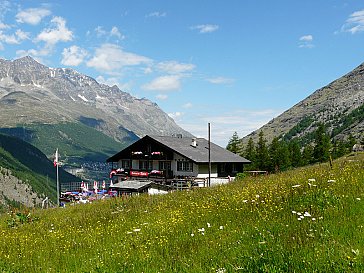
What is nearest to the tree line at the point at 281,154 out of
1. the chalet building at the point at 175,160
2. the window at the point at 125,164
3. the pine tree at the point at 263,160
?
the pine tree at the point at 263,160

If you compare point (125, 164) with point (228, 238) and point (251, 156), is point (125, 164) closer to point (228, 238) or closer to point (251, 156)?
point (251, 156)

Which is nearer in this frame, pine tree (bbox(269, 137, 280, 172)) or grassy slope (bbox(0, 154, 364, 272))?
grassy slope (bbox(0, 154, 364, 272))

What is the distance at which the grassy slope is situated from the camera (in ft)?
20.0

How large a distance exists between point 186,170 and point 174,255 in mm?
50759

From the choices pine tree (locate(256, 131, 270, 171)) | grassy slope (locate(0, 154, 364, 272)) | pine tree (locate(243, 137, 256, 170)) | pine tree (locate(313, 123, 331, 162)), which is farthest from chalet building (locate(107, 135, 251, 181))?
pine tree (locate(313, 123, 331, 162))

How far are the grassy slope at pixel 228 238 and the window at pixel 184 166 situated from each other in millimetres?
44493

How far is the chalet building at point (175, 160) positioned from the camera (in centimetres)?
5741

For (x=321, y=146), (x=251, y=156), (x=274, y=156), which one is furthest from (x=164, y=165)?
(x=321, y=146)

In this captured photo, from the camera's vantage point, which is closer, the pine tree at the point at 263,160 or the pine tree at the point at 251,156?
the pine tree at the point at 263,160

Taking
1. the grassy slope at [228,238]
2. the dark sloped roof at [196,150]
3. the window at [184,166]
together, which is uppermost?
the dark sloped roof at [196,150]

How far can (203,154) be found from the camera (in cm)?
5856

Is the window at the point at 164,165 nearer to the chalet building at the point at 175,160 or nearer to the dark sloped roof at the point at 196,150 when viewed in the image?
the chalet building at the point at 175,160

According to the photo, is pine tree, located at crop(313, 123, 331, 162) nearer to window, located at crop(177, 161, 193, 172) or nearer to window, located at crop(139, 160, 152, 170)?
window, located at crop(177, 161, 193, 172)

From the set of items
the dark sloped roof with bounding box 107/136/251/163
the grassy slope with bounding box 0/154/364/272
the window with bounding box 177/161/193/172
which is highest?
the dark sloped roof with bounding box 107/136/251/163
